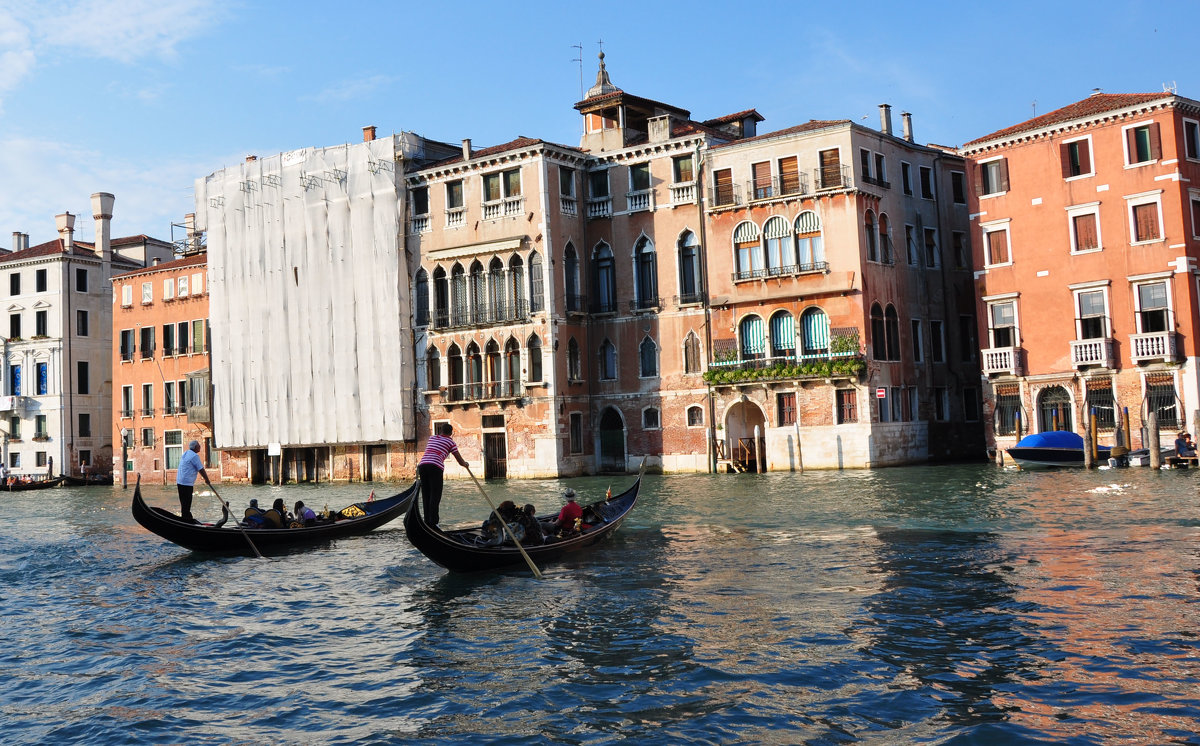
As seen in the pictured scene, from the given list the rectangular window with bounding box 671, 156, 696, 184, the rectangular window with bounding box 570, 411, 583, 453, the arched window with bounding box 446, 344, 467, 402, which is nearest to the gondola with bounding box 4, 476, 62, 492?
the arched window with bounding box 446, 344, 467, 402

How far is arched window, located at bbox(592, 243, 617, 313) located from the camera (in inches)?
1332

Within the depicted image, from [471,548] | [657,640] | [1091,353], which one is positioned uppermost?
[1091,353]

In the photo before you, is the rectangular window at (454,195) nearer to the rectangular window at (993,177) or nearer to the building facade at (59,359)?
the rectangular window at (993,177)

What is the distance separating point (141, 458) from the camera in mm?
42562

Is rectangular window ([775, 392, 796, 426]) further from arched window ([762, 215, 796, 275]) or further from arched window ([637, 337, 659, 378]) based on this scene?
arched window ([637, 337, 659, 378])

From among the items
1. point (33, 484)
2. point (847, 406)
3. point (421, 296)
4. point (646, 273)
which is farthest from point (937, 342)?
point (33, 484)

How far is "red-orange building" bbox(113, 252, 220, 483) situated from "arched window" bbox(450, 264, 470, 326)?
449 inches

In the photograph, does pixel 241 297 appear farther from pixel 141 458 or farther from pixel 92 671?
pixel 92 671

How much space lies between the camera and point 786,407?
1203 inches

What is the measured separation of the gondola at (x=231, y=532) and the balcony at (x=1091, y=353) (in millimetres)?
18122

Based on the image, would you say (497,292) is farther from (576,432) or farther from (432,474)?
(432,474)

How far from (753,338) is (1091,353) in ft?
28.1

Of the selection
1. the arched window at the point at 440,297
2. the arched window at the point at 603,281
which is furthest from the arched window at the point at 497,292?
the arched window at the point at 603,281

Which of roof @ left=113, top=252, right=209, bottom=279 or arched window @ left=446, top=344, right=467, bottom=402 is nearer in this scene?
arched window @ left=446, top=344, right=467, bottom=402
